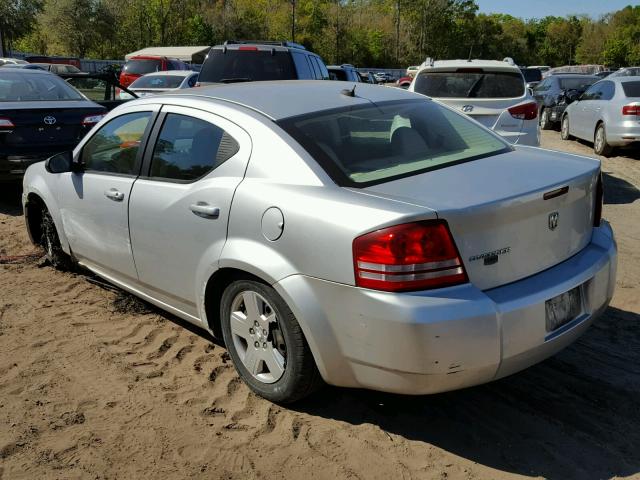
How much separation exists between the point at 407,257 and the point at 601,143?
417 inches

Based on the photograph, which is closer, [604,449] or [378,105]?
[604,449]

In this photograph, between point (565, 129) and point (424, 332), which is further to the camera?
point (565, 129)

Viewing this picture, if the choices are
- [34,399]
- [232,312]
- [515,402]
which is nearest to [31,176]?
[34,399]

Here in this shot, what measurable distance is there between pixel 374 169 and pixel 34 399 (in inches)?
86.2

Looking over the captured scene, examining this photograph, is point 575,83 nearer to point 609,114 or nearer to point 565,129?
point 565,129

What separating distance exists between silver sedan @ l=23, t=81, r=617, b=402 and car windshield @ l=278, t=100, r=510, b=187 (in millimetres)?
12

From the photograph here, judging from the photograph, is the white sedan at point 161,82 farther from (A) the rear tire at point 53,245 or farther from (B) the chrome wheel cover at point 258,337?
(B) the chrome wheel cover at point 258,337

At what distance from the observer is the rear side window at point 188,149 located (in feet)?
11.7

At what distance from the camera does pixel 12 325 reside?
4.48 meters

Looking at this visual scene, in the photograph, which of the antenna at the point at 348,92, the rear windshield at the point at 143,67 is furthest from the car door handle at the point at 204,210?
the rear windshield at the point at 143,67

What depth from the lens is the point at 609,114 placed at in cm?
1154

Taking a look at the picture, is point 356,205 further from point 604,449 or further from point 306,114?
point 604,449

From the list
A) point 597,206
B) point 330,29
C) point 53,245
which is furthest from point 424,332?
point 330,29

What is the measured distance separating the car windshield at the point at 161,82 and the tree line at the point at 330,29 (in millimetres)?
28886
